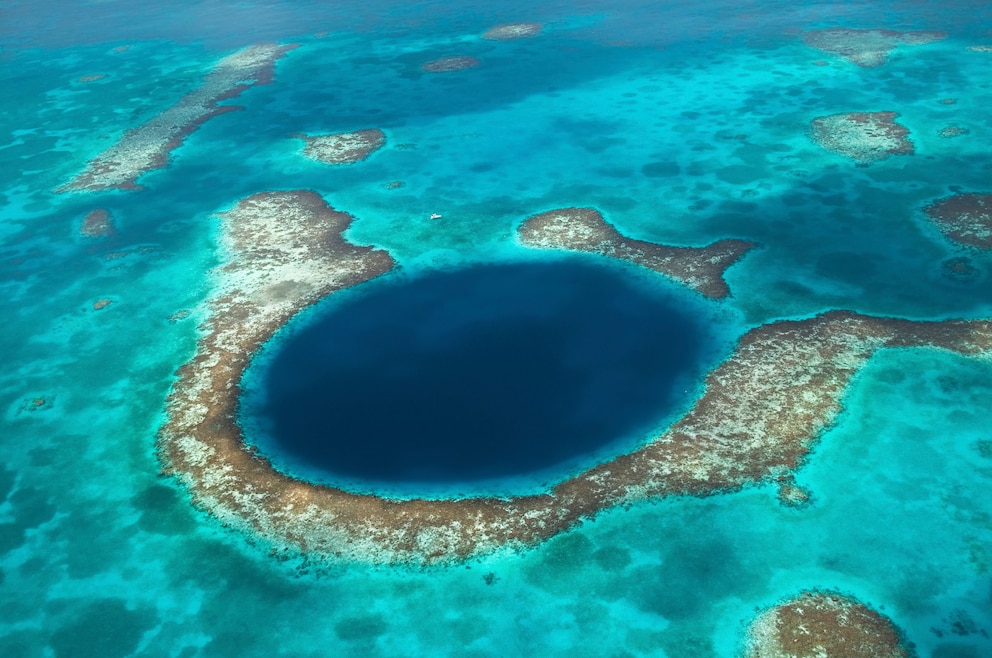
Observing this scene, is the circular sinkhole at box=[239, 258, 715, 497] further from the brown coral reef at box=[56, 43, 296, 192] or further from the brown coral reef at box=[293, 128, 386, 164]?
the brown coral reef at box=[56, 43, 296, 192]

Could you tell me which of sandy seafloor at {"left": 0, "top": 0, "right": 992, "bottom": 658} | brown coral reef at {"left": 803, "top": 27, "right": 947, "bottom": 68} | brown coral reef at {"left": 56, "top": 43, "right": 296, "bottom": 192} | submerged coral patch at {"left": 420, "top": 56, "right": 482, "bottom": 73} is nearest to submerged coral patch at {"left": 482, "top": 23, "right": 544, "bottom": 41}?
sandy seafloor at {"left": 0, "top": 0, "right": 992, "bottom": 658}

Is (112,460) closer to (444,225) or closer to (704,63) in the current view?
(444,225)

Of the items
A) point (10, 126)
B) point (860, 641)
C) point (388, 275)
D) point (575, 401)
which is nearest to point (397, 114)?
point (388, 275)

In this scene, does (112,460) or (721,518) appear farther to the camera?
(112,460)

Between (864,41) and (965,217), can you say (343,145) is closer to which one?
(965,217)

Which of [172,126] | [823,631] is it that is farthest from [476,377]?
[172,126]
